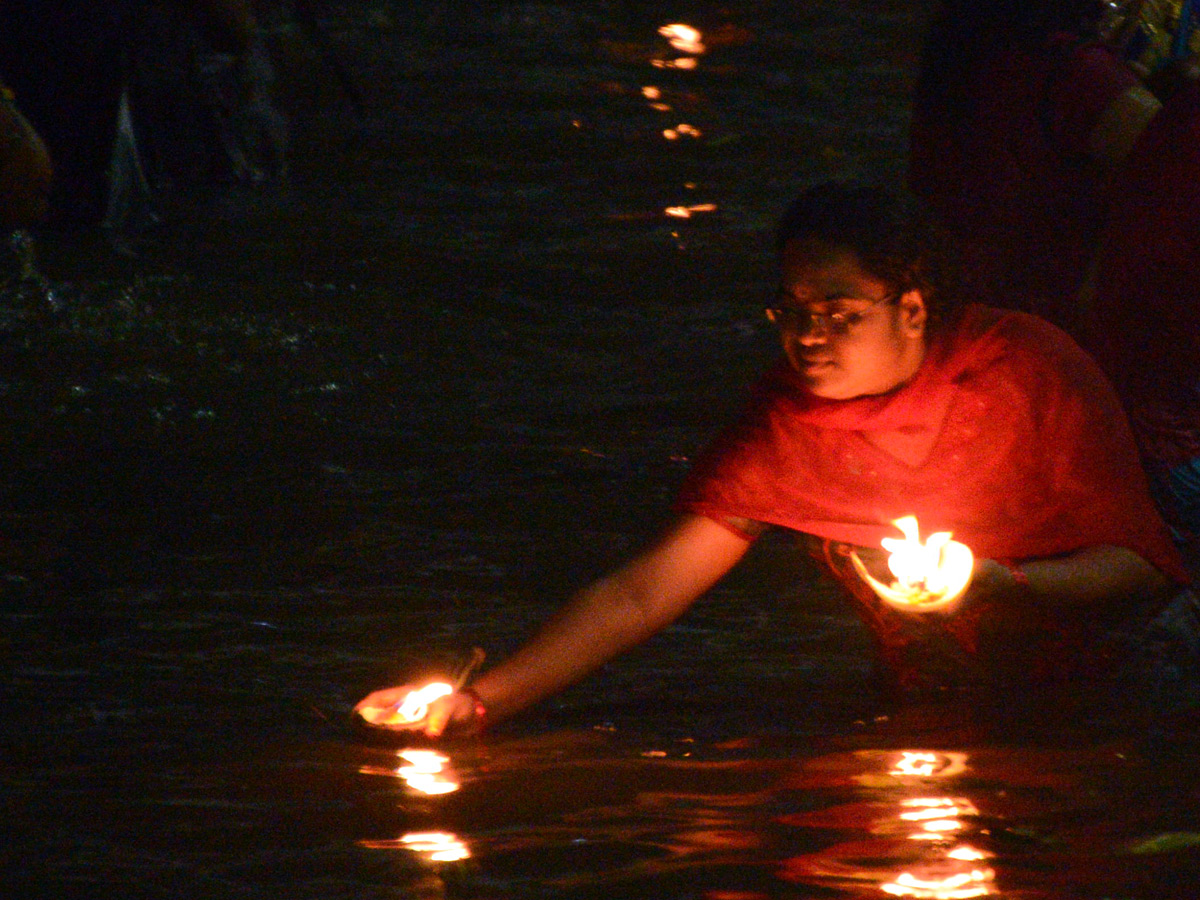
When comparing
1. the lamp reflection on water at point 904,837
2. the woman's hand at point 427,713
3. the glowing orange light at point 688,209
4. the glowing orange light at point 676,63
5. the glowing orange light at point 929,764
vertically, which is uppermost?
the glowing orange light at point 676,63

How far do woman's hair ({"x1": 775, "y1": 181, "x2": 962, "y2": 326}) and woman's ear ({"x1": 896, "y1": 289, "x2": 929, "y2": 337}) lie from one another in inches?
0.4

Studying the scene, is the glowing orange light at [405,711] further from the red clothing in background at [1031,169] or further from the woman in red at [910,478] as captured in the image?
the red clothing in background at [1031,169]

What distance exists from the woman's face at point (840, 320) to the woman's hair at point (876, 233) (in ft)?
0.06

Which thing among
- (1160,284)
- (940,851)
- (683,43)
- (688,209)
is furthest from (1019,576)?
(683,43)

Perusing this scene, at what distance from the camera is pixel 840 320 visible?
362 cm

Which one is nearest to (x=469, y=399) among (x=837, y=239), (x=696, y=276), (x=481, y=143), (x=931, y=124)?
(x=696, y=276)

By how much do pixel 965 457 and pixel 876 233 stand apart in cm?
52

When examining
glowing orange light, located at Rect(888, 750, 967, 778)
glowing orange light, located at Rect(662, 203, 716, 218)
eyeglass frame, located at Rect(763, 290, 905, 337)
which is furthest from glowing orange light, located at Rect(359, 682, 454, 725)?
glowing orange light, located at Rect(662, 203, 716, 218)

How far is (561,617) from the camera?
3.95 meters

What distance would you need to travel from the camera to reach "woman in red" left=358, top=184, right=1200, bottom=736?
3.63 metres

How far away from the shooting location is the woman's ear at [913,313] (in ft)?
12.0

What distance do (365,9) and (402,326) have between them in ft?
32.4

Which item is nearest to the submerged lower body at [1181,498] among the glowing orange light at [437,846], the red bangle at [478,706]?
the red bangle at [478,706]

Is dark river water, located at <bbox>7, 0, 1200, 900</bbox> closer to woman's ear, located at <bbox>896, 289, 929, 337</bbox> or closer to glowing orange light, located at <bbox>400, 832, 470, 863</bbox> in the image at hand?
glowing orange light, located at <bbox>400, 832, 470, 863</bbox>
